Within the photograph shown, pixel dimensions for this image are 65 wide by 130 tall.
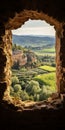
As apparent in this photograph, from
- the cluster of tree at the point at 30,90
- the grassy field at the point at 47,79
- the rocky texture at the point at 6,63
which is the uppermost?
the rocky texture at the point at 6,63

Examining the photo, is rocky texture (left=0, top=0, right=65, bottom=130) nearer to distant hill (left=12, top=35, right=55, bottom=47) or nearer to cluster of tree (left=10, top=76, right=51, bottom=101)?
cluster of tree (left=10, top=76, right=51, bottom=101)

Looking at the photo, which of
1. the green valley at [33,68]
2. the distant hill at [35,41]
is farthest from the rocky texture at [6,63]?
the distant hill at [35,41]

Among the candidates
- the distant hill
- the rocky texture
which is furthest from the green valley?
the rocky texture

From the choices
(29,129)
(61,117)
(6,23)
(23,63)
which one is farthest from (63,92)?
(23,63)

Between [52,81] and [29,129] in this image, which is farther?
[52,81]

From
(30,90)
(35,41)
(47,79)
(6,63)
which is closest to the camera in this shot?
(6,63)

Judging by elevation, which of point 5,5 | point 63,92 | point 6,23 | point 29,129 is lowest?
point 29,129

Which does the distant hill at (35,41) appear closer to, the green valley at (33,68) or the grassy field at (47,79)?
the green valley at (33,68)

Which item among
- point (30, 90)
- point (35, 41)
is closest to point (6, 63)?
point (30, 90)

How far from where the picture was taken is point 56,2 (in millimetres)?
5605

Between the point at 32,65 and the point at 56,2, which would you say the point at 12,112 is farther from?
the point at 32,65

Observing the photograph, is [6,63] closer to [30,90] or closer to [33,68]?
[30,90]

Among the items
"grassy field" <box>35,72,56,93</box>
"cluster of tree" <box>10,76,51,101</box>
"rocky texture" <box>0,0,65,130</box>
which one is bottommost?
"grassy field" <box>35,72,56,93</box>

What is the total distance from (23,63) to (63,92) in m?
16.8
